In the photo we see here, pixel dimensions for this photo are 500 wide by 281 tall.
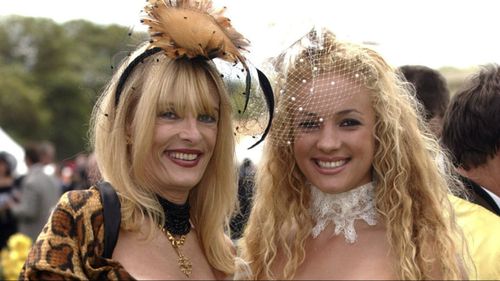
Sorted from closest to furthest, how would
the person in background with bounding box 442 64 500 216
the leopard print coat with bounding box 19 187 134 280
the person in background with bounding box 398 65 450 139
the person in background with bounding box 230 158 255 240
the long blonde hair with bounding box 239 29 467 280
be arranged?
1. the leopard print coat with bounding box 19 187 134 280
2. the long blonde hair with bounding box 239 29 467 280
3. the person in background with bounding box 442 64 500 216
4. the person in background with bounding box 230 158 255 240
5. the person in background with bounding box 398 65 450 139

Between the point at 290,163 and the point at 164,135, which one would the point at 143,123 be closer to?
the point at 164,135

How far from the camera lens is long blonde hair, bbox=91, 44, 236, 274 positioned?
303 centimetres

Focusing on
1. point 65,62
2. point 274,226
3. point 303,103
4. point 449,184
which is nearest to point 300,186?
point 274,226

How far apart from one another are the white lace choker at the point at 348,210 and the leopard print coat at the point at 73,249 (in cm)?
87

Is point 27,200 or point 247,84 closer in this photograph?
point 247,84

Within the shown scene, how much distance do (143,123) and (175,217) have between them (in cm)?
42

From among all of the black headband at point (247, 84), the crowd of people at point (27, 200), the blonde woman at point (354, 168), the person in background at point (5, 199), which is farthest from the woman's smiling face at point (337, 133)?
the person in background at point (5, 199)

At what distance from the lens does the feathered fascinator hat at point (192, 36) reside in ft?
10.0

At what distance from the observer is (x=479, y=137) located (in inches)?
150

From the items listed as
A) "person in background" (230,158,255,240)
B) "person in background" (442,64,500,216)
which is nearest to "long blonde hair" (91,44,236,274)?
"person in background" (230,158,255,240)

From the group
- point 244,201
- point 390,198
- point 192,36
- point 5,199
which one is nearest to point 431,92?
point 244,201

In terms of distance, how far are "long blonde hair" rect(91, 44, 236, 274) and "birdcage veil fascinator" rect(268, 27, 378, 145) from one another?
25cm

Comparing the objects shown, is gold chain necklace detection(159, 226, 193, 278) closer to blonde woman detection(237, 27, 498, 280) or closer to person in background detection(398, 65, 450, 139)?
blonde woman detection(237, 27, 498, 280)

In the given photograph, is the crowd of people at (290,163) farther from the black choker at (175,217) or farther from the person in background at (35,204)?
the person in background at (35,204)
